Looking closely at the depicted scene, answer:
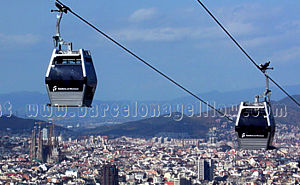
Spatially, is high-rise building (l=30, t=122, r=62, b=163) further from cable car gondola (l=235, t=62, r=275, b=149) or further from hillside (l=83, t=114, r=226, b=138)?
cable car gondola (l=235, t=62, r=275, b=149)

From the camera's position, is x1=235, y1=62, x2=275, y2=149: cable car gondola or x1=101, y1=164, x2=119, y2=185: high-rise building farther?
x1=101, y1=164, x2=119, y2=185: high-rise building

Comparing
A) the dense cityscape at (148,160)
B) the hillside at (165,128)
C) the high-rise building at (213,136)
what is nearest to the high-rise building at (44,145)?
the dense cityscape at (148,160)

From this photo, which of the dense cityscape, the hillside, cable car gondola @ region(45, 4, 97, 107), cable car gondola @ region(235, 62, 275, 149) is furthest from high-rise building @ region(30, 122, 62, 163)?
cable car gondola @ region(45, 4, 97, 107)

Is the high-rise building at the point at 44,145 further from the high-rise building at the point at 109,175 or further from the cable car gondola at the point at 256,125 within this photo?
the cable car gondola at the point at 256,125

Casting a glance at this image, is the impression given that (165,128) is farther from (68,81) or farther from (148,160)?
(68,81)

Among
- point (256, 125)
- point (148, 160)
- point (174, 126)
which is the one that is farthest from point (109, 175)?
point (256, 125)
